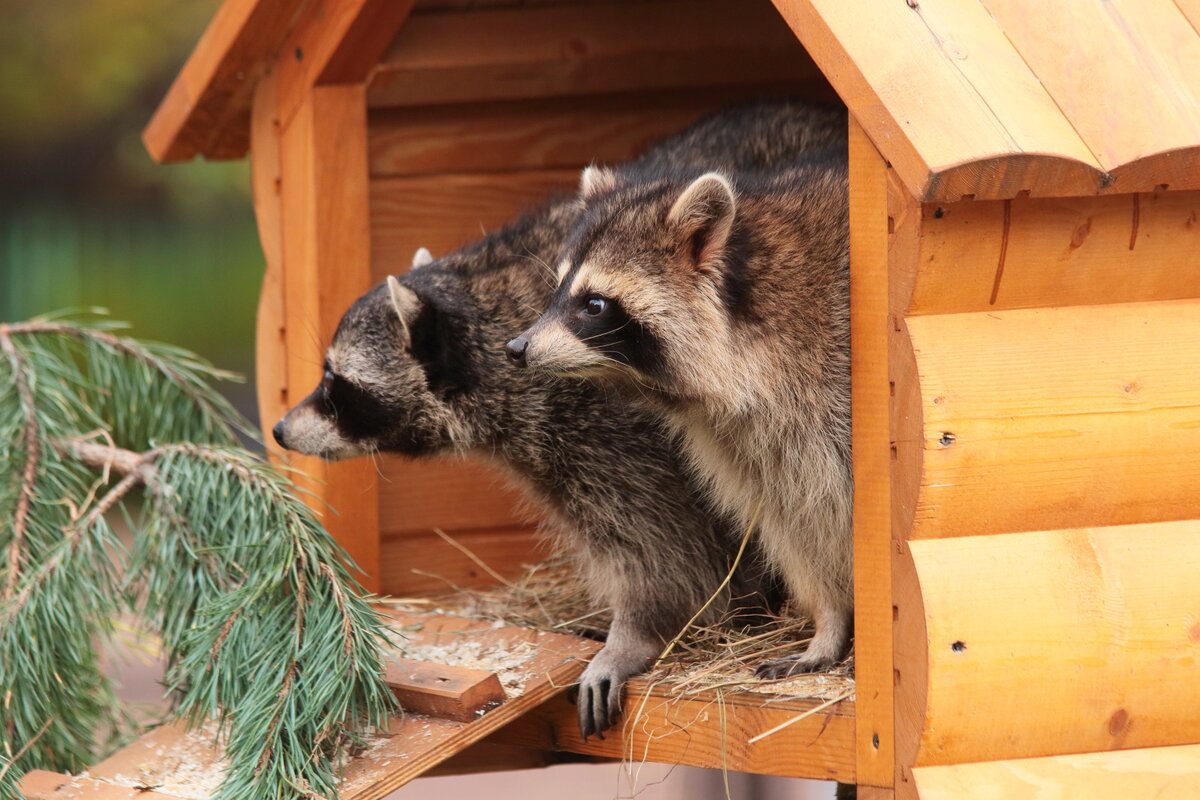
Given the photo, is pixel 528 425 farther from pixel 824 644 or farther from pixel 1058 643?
pixel 1058 643

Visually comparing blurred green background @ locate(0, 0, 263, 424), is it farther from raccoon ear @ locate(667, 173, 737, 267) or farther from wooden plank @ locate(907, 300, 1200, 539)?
wooden plank @ locate(907, 300, 1200, 539)

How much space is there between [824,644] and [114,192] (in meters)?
5.41

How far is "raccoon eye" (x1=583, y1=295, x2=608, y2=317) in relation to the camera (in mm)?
2775

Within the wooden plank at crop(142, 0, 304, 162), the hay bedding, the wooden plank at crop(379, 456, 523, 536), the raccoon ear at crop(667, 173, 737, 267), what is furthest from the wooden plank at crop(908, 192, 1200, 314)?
the wooden plank at crop(142, 0, 304, 162)

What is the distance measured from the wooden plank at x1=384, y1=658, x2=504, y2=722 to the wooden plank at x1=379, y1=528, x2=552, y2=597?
3.21 ft

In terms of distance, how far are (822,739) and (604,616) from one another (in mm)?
984

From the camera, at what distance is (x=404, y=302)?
10.6 ft

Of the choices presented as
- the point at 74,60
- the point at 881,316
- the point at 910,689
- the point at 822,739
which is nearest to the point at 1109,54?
the point at 881,316

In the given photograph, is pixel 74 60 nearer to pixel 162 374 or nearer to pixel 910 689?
pixel 162 374

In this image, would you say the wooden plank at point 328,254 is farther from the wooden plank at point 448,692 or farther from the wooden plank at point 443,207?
the wooden plank at point 448,692

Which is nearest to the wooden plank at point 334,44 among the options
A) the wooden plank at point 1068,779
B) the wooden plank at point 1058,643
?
the wooden plank at point 1058,643

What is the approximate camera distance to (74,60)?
7234 mm

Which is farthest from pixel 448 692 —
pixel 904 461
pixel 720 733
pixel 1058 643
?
pixel 1058 643

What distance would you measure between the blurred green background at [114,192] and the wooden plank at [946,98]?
534 cm
